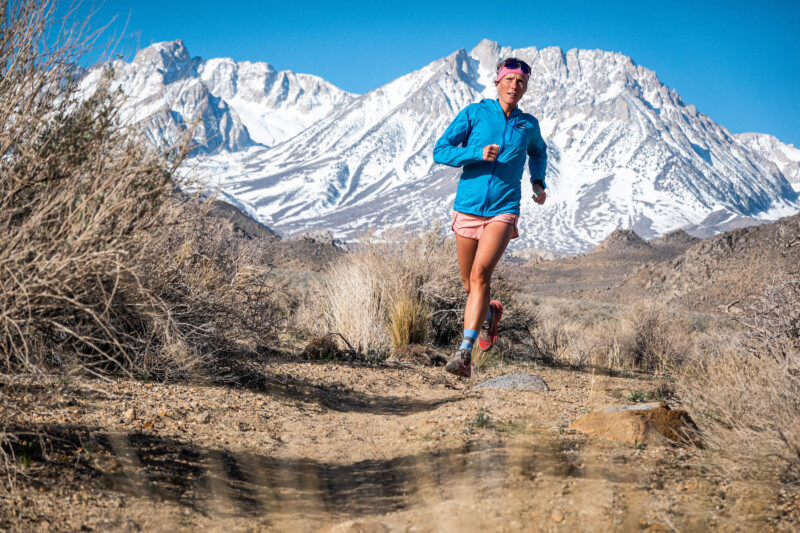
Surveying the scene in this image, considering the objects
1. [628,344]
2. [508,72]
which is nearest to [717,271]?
[628,344]

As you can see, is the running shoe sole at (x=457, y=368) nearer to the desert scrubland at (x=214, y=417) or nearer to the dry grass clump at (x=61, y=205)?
the desert scrubland at (x=214, y=417)

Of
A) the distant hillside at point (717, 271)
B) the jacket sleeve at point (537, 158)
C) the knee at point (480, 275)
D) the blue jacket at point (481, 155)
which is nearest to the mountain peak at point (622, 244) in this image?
the distant hillside at point (717, 271)

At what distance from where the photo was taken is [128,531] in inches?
88.1

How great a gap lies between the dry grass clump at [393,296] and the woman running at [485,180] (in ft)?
8.33

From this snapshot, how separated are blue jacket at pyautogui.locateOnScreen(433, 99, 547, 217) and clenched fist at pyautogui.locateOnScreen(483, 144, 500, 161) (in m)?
0.10

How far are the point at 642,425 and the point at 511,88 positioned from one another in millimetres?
2682

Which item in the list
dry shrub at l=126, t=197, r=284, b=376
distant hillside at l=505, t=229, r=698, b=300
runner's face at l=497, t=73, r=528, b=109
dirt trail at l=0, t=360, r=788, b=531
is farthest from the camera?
distant hillside at l=505, t=229, r=698, b=300

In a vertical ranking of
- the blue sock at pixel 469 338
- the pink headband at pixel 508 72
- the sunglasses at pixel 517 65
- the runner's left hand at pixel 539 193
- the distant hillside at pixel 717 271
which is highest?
the distant hillside at pixel 717 271

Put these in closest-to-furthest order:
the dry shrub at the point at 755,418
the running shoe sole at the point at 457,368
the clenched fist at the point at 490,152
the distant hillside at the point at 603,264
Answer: the dry shrub at the point at 755,418
the clenched fist at the point at 490,152
the running shoe sole at the point at 457,368
the distant hillside at the point at 603,264

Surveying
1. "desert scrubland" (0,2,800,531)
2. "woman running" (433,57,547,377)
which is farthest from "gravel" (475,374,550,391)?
"woman running" (433,57,547,377)

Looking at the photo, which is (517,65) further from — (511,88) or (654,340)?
(654,340)

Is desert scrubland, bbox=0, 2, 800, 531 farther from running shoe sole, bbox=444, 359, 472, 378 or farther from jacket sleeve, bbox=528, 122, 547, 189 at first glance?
jacket sleeve, bbox=528, 122, 547, 189

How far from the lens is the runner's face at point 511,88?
15.7 ft

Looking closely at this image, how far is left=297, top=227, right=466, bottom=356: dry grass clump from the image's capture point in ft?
24.6
